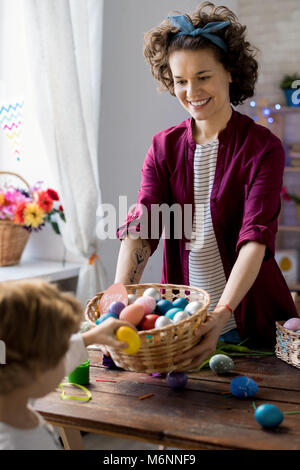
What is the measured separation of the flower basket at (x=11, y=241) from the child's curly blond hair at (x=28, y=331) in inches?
75.8

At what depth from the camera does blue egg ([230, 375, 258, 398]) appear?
1.28 meters

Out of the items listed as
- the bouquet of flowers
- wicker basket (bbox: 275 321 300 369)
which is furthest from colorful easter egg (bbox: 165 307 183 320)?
the bouquet of flowers

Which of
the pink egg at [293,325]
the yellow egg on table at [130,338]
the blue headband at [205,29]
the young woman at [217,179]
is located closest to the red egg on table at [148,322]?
the yellow egg on table at [130,338]

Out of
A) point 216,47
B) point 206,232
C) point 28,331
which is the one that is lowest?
point 28,331

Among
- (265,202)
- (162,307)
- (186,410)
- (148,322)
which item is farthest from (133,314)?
(265,202)

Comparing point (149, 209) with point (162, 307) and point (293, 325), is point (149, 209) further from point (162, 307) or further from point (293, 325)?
point (293, 325)

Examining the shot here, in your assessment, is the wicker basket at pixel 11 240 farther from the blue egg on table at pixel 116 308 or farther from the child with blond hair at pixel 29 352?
the child with blond hair at pixel 29 352

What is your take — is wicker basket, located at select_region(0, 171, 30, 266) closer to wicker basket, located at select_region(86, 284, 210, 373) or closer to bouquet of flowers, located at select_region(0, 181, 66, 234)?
bouquet of flowers, located at select_region(0, 181, 66, 234)

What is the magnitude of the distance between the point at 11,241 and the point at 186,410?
1.94 metres

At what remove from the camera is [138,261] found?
182cm

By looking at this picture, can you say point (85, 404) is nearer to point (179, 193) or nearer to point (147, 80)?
point (179, 193)

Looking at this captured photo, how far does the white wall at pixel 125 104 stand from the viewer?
3336 mm

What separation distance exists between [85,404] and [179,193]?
0.89 m

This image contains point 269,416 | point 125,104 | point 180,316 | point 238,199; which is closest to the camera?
point 269,416
